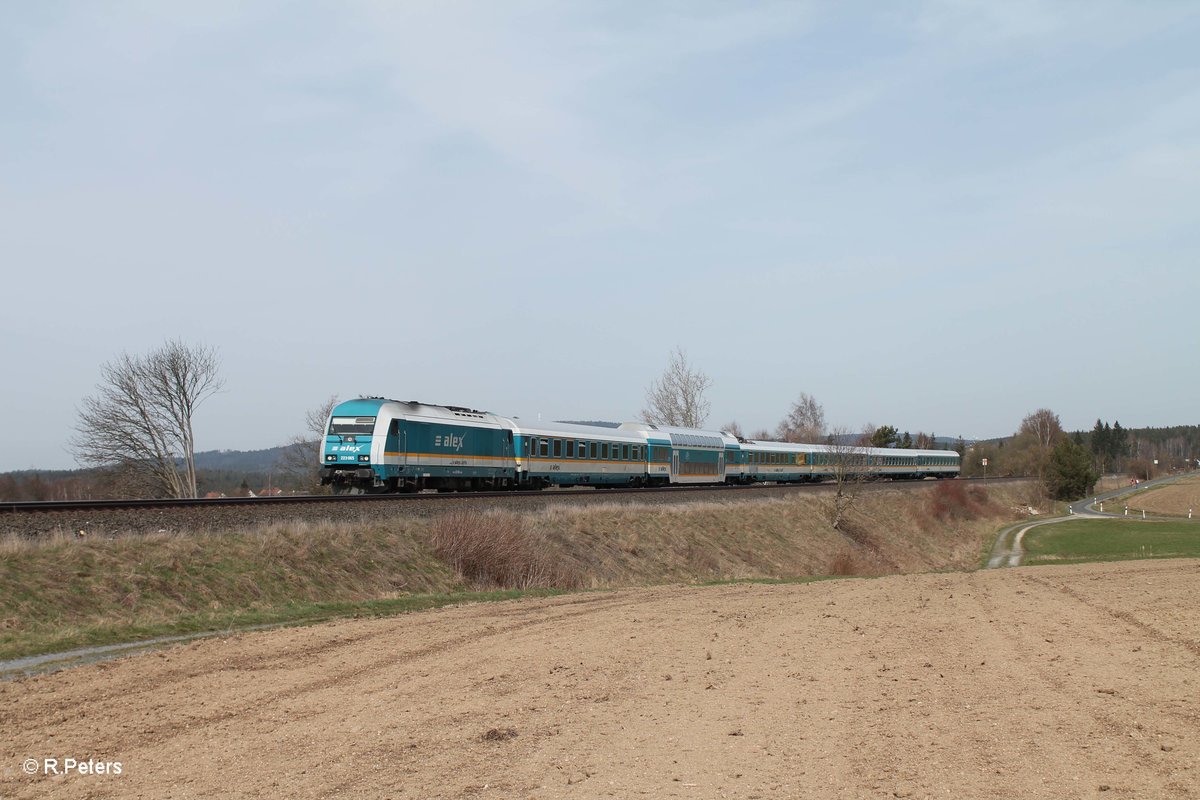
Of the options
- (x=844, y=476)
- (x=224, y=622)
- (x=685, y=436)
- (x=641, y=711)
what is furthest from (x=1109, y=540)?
(x=641, y=711)

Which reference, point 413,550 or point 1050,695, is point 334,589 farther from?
point 1050,695

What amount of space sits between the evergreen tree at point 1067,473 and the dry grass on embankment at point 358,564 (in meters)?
70.1

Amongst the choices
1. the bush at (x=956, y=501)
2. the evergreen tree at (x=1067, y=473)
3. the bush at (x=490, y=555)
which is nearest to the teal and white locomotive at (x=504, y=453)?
the bush at (x=490, y=555)

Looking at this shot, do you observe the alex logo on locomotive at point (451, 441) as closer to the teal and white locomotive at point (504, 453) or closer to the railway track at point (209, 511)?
the teal and white locomotive at point (504, 453)

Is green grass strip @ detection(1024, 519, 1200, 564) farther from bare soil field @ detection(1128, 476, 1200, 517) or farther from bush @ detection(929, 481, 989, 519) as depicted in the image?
bare soil field @ detection(1128, 476, 1200, 517)

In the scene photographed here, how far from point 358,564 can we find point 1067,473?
10257 centimetres

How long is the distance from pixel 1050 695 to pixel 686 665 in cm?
405

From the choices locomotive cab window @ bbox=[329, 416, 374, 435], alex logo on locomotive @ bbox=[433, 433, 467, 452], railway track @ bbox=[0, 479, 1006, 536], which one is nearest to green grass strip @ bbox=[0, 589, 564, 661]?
railway track @ bbox=[0, 479, 1006, 536]

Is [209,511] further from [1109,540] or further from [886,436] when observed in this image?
[886,436]

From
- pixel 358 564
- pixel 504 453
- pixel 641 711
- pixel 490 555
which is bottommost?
pixel 641 711

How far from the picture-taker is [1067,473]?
4156 inches

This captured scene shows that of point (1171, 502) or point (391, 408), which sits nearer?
point (391, 408)

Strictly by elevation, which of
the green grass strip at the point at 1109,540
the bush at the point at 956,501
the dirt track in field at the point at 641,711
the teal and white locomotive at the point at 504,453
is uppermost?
the teal and white locomotive at the point at 504,453

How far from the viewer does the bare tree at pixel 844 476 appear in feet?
168
